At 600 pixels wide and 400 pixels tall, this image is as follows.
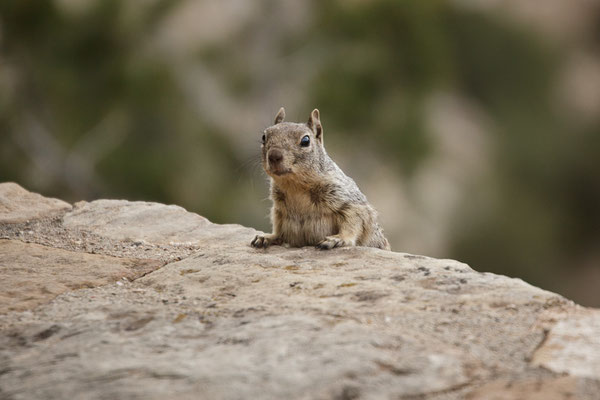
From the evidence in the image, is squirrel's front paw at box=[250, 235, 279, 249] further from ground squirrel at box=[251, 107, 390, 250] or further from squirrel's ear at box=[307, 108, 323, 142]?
squirrel's ear at box=[307, 108, 323, 142]

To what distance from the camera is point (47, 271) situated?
2.79 metres

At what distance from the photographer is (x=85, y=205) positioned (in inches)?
162

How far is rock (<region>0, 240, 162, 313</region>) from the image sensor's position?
2.48 metres

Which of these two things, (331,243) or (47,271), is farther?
(331,243)

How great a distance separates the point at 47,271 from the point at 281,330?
1212 mm

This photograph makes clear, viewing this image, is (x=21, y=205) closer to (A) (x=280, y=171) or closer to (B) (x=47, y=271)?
(B) (x=47, y=271)

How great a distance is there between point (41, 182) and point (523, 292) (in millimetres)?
8398

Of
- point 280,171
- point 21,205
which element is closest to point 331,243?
point 280,171

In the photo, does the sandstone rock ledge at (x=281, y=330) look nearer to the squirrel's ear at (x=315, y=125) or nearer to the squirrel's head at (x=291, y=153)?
the squirrel's head at (x=291, y=153)

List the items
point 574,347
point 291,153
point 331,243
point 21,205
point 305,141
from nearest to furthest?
point 574,347, point 331,243, point 291,153, point 305,141, point 21,205

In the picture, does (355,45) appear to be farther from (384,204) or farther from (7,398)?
(7,398)

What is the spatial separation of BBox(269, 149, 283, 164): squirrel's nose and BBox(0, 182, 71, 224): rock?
1.27 m

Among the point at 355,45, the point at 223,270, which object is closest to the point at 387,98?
the point at 355,45

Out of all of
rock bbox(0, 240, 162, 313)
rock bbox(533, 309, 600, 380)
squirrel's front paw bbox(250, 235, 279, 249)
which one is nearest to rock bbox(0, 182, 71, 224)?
rock bbox(0, 240, 162, 313)
